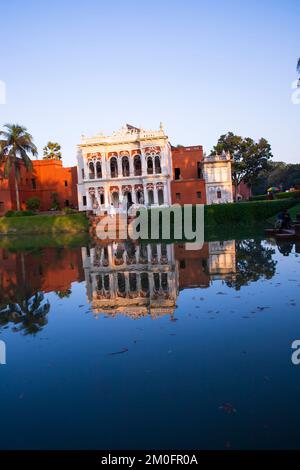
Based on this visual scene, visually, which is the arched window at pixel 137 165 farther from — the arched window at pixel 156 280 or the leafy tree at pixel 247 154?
the arched window at pixel 156 280

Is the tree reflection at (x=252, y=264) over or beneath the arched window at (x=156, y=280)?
over

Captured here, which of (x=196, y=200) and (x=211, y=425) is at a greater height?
(x=196, y=200)

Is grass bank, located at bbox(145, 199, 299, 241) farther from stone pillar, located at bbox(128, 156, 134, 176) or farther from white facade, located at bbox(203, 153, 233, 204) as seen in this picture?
stone pillar, located at bbox(128, 156, 134, 176)

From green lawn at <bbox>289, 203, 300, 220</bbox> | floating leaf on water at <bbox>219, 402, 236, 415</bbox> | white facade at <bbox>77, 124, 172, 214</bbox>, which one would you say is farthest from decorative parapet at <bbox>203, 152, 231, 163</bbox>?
floating leaf on water at <bbox>219, 402, 236, 415</bbox>

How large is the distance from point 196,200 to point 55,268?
32.6m

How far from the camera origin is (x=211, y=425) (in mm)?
3906

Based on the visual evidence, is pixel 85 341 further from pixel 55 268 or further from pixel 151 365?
pixel 55 268

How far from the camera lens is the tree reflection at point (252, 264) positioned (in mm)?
10562

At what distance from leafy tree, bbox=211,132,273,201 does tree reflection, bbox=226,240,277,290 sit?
3629 centimetres

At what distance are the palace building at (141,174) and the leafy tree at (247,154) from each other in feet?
20.1

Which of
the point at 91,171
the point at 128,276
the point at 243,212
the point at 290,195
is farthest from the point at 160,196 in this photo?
the point at 128,276

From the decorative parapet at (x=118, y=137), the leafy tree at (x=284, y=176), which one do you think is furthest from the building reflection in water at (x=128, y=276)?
the leafy tree at (x=284, y=176)

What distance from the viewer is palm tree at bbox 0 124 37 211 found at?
42031 millimetres
